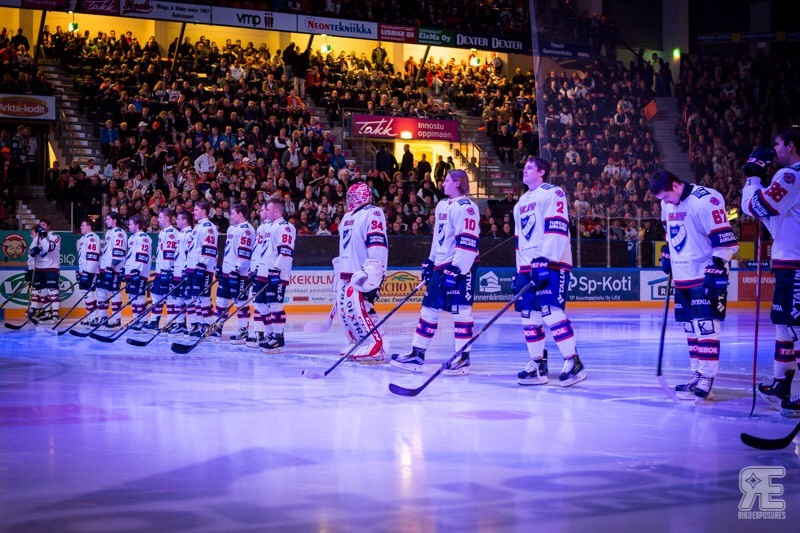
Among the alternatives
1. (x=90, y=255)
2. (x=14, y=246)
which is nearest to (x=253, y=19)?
(x=14, y=246)

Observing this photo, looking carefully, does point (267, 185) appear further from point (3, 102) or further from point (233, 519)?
point (233, 519)

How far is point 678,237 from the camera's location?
7246mm

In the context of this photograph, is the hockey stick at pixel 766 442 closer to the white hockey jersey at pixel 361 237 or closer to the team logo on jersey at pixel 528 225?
the team logo on jersey at pixel 528 225

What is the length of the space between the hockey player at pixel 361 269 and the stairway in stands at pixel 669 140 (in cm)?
1083

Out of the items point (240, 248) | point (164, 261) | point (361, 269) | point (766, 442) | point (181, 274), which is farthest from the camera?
point (164, 261)

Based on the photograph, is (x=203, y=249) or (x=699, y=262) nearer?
(x=699, y=262)

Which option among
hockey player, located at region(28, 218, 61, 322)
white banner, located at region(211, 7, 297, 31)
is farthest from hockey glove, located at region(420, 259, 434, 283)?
white banner, located at region(211, 7, 297, 31)

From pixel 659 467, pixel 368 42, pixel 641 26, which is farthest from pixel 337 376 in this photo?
pixel 368 42

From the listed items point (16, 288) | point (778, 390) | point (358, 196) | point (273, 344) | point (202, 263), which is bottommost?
point (273, 344)

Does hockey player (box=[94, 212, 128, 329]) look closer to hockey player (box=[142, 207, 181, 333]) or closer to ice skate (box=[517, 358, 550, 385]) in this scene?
hockey player (box=[142, 207, 181, 333])

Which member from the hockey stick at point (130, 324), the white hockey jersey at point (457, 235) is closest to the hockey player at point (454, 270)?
the white hockey jersey at point (457, 235)

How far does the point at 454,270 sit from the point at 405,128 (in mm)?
18013

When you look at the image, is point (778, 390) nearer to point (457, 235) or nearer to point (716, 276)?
point (716, 276)

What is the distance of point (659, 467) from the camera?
471 centimetres
